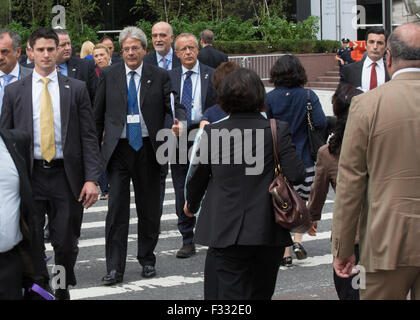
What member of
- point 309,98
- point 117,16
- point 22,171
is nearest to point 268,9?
point 117,16

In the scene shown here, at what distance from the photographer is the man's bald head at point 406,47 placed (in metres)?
4.56

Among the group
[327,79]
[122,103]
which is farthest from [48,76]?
[327,79]

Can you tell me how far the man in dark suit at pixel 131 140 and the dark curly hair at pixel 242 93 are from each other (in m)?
2.66

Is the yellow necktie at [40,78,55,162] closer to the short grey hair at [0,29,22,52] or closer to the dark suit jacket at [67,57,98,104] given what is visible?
the short grey hair at [0,29,22,52]

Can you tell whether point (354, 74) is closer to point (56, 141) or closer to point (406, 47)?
point (56, 141)

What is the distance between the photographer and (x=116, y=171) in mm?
8047

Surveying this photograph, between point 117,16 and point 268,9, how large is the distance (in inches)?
228

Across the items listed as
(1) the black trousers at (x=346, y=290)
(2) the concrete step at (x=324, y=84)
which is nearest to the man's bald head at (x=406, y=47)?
(1) the black trousers at (x=346, y=290)

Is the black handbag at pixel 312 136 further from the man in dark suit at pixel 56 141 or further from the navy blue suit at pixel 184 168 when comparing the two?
the man in dark suit at pixel 56 141

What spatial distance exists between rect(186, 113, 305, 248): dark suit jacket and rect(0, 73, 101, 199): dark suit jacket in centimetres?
173

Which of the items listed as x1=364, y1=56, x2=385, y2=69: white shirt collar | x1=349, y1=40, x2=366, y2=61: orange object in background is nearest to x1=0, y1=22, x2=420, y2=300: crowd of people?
x1=364, y1=56, x2=385, y2=69: white shirt collar

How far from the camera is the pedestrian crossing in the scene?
758cm

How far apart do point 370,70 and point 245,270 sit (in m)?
4.99

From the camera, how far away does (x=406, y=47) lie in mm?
4574
